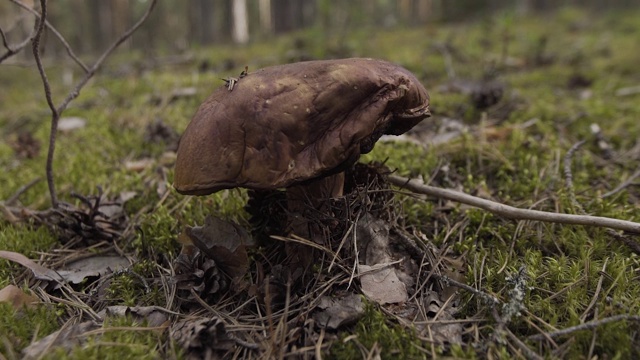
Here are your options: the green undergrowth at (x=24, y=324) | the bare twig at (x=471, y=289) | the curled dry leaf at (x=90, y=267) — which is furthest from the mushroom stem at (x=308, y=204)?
the green undergrowth at (x=24, y=324)

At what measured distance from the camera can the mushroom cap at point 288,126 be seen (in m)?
1.72

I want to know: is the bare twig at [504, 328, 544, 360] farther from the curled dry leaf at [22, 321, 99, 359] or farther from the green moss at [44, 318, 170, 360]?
the curled dry leaf at [22, 321, 99, 359]

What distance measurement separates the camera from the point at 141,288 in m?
2.23

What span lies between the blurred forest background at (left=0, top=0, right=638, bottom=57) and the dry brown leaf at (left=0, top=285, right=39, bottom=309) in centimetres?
158

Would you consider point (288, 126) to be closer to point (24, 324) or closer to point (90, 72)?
point (24, 324)

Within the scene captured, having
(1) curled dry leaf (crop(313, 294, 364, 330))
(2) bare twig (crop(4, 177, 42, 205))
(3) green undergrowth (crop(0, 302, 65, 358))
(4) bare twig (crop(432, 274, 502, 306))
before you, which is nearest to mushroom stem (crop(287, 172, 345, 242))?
(1) curled dry leaf (crop(313, 294, 364, 330))

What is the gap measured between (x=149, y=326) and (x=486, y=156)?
8.50 feet

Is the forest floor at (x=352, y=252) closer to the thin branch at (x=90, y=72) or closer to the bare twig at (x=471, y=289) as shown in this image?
the bare twig at (x=471, y=289)

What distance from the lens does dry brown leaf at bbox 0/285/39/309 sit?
198 centimetres

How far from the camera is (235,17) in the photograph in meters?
16.8

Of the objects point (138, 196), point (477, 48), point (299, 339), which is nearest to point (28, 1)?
point (138, 196)

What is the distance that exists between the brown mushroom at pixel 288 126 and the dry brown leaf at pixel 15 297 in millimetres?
951

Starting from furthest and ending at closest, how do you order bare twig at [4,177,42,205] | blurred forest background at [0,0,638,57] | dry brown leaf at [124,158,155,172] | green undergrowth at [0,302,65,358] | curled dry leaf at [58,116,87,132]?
blurred forest background at [0,0,638,57] → curled dry leaf at [58,116,87,132] → dry brown leaf at [124,158,155,172] → bare twig at [4,177,42,205] → green undergrowth at [0,302,65,358]

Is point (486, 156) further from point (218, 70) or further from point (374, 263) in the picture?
point (218, 70)
